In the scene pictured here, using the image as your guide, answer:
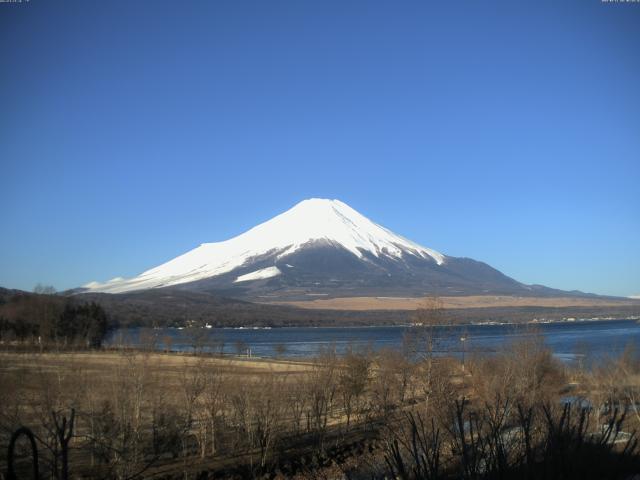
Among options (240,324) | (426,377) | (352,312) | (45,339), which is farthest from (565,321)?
(426,377)

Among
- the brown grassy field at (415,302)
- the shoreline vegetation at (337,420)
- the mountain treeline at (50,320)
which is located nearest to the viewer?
the shoreline vegetation at (337,420)

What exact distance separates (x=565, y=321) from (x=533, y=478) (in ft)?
504

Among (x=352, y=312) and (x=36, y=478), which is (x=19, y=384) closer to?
(x=36, y=478)

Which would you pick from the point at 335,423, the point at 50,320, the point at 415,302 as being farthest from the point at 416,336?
the point at 415,302

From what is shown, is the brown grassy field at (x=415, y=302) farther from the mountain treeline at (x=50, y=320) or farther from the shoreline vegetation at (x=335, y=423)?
the shoreline vegetation at (x=335, y=423)

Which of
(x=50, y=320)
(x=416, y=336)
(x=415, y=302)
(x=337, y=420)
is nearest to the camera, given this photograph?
(x=337, y=420)

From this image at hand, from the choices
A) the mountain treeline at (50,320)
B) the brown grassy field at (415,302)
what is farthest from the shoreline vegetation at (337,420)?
the brown grassy field at (415,302)

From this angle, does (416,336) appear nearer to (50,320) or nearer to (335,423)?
(335,423)

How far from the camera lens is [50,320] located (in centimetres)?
6172

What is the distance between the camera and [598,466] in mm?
6773

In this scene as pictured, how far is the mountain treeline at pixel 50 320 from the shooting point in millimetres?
59656

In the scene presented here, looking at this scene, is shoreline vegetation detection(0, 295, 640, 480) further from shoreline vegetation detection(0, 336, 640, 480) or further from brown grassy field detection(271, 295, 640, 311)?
brown grassy field detection(271, 295, 640, 311)

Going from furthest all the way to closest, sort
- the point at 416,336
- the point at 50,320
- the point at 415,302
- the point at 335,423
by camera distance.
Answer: the point at 415,302 → the point at 50,320 → the point at 416,336 → the point at 335,423

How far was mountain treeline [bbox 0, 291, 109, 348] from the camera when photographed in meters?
59.7
